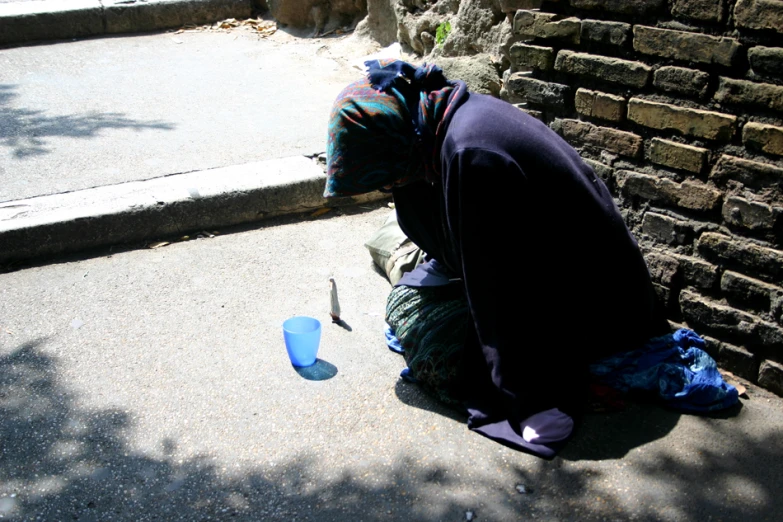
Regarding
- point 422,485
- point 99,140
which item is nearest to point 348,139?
point 422,485

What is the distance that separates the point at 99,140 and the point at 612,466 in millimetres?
3933

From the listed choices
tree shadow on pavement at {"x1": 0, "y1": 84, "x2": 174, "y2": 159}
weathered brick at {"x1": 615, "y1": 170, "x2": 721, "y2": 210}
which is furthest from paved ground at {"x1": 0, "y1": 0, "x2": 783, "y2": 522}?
weathered brick at {"x1": 615, "y1": 170, "x2": 721, "y2": 210}

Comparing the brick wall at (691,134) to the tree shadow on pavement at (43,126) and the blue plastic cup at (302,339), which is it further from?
the tree shadow on pavement at (43,126)

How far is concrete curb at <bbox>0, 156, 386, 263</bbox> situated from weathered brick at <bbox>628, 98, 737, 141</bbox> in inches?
77.7

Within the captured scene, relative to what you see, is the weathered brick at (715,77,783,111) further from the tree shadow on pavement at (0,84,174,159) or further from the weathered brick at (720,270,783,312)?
the tree shadow on pavement at (0,84,174,159)

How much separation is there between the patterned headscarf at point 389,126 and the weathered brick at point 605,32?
585mm

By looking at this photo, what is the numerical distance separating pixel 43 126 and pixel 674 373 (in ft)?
14.6

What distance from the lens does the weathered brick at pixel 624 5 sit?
2750mm

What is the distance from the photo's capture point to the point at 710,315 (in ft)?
9.45

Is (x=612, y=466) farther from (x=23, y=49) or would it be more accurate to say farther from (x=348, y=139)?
(x=23, y=49)

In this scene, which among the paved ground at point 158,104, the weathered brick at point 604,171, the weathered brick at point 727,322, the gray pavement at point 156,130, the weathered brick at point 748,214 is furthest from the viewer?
the paved ground at point 158,104

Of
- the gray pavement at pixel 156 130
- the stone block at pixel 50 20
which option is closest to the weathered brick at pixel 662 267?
the gray pavement at pixel 156 130

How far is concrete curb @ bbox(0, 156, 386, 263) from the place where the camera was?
386 centimetres

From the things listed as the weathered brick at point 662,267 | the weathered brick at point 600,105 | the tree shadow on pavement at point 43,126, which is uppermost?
the weathered brick at point 600,105
